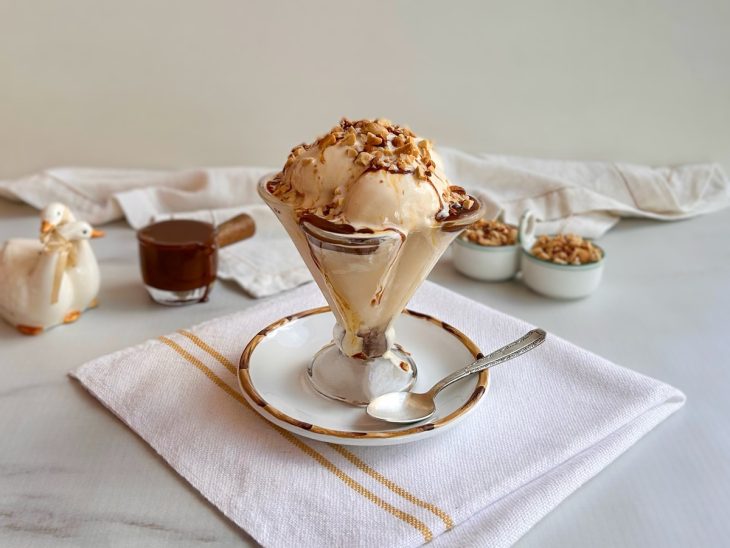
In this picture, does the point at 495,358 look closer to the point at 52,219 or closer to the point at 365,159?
the point at 365,159

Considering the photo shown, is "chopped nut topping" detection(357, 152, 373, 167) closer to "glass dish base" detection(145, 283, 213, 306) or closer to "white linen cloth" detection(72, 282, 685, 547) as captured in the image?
"white linen cloth" detection(72, 282, 685, 547)

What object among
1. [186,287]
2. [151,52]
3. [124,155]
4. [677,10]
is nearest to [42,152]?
[124,155]

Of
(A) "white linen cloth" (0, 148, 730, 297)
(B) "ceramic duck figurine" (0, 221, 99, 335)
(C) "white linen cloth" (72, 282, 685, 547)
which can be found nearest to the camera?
(C) "white linen cloth" (72, 282, 685, 547)

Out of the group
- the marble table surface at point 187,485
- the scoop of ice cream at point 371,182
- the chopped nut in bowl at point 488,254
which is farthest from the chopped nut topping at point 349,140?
the chopped nut in bowl at point 488,254

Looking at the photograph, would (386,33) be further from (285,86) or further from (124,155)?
(124,155)

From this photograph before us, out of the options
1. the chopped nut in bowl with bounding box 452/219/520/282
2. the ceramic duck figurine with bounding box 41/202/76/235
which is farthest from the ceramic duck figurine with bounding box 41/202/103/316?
the chopped nut in bowl with bounding box 452/219/520/282

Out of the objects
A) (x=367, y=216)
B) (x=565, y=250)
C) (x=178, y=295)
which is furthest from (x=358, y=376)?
(x=565, y=250)

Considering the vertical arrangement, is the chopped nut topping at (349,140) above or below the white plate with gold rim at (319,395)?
above

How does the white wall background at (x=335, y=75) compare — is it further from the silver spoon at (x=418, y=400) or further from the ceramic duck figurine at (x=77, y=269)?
the silver spoon at (x=418, y=400)
